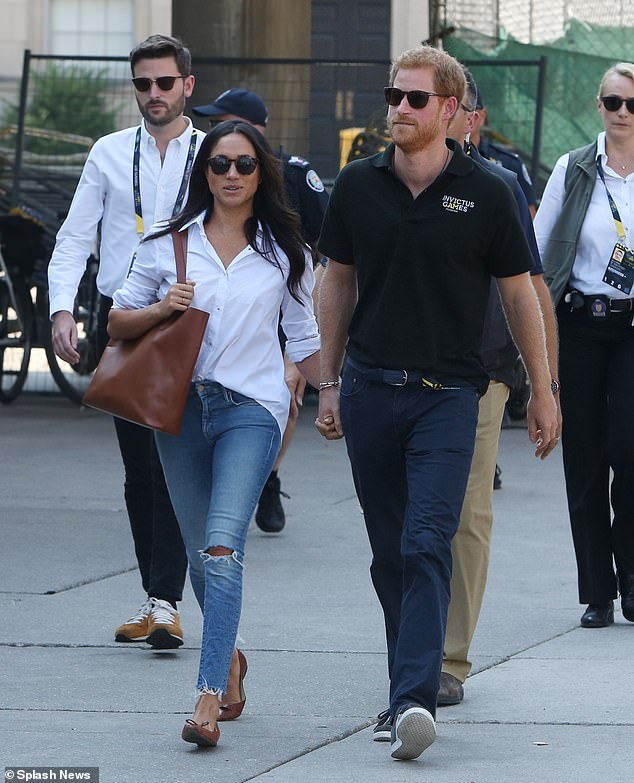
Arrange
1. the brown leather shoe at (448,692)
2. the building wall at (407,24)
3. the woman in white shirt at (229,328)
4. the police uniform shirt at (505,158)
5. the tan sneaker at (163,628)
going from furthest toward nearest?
1. the building wall at (407,24)
2. the police uniform shirt at (505,158)
3. the tan sneaker at (163,628)
4. the brown leather shoe at (448,692)
5. the woman in white shirt at (229,328)

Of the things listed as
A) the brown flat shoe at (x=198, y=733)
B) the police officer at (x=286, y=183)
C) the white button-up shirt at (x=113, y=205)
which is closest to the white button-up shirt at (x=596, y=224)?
the police officer at (x=286, y=183)

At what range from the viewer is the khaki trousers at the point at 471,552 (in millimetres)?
5605

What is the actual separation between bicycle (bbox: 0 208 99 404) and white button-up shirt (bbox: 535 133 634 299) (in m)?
6.21

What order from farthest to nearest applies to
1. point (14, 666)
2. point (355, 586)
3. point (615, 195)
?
point (355, 586) → point (615, 195) → point (14, 666)

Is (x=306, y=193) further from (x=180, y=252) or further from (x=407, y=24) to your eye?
(x=407, y=24)

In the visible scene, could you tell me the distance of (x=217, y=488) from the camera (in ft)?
17.0

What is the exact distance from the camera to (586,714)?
5402mm

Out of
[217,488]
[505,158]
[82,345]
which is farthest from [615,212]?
[82,345]

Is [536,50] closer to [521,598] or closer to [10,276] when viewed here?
[10,276]

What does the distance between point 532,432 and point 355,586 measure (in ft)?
7.41

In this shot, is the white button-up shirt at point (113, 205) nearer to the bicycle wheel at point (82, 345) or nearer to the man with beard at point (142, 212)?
the man with beard at point (142, 212)

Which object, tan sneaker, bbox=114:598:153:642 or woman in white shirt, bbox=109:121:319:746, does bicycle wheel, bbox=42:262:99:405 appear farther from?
woman in white shirt, bbox=109:121:319:746

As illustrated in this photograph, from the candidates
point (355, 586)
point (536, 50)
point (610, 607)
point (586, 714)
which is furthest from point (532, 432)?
point (536, 50)

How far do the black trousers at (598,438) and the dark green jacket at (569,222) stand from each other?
5.7 inches
